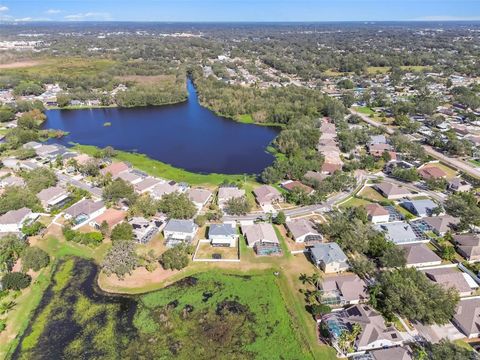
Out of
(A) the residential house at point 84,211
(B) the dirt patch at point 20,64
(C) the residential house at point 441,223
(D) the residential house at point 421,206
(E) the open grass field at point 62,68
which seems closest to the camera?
(C) the residential house at point 441,223

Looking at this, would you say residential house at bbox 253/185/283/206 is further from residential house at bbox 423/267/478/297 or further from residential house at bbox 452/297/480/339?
residential house at bbox 452/297/480/339

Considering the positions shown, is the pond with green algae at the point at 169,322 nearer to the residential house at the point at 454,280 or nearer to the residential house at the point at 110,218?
the residential house at the point at 110,218

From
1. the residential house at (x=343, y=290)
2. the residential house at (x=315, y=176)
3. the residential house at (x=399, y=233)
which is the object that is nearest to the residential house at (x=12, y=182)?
the residential house at (x=315, y=176)

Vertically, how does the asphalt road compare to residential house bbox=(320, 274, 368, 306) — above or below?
below

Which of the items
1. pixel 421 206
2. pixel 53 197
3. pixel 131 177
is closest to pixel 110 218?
pixel 53 197

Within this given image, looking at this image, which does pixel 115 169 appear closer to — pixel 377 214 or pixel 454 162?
pixel 377 214

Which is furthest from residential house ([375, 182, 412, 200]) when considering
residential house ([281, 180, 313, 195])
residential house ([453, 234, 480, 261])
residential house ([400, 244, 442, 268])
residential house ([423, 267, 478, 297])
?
residential house ([423, 267, 478, 297])
